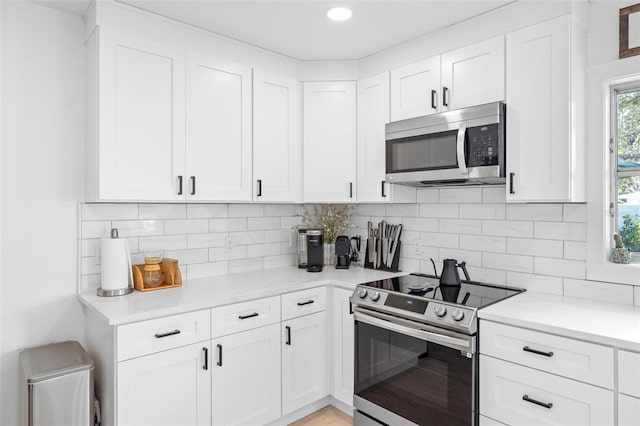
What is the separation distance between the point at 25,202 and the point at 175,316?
1.04 metres

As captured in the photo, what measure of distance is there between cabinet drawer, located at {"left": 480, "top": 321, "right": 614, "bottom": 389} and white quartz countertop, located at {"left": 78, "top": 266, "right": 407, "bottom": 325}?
3.05 ft

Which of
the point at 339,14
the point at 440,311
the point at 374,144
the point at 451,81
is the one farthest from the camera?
the point at 374,144

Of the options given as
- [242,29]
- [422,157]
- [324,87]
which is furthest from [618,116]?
[242,29]

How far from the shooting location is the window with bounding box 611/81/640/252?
211 centimetres

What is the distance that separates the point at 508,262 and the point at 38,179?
9.09ft

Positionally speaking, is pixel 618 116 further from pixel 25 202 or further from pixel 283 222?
pixel 25 202

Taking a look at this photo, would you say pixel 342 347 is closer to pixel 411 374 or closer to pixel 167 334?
pixel 411 374

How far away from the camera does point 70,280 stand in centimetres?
230

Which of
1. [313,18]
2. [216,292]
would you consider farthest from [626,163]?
[216,292]

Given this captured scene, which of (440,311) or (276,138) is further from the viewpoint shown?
(276,138)

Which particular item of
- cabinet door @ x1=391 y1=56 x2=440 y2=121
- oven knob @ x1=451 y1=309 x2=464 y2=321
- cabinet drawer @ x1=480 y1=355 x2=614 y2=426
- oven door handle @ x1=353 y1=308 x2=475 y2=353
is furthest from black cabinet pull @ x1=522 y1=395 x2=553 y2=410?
cabinet door @ x1=391 y1=56 x2=440 y2=121

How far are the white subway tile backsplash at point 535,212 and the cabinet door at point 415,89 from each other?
0.78 m

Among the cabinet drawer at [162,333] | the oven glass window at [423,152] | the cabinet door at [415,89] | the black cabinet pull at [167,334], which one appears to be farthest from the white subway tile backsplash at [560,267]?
the black cabinet pull at [167,334]

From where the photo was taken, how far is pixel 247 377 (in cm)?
234
